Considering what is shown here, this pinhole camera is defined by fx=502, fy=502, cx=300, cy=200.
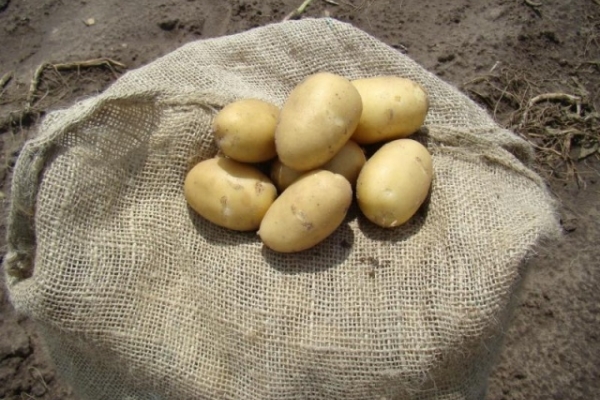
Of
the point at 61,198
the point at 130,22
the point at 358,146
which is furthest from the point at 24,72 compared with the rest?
the point at 358,146

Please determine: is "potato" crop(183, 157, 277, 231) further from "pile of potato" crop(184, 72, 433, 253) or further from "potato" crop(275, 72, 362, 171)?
"potato" crop(275, 72, 362, 171)

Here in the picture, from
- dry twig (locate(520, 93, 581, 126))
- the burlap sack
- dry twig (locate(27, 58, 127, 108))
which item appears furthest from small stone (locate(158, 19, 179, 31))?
dry twig (locate(520, 93, 581, 126))

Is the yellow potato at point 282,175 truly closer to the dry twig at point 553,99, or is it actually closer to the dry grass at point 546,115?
the dry grass at point 546,115

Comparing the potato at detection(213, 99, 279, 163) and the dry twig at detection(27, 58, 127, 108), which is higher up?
the potato at detection(213, 99, 279, 163)

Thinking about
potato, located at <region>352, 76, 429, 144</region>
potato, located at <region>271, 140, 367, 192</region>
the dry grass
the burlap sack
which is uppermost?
potato, located at <region>352, 76, 429, 144</region>

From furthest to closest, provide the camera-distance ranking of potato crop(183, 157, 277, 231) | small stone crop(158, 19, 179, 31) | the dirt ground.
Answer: small stone crop(158, 19, 179, 31)
the dirt ground
potato crop(183, 157, 277, 231)

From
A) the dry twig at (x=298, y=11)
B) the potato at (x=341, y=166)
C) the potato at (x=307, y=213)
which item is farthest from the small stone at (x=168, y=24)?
the potato at (x=307, y=213)

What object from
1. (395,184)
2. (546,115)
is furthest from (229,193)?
(546,115)

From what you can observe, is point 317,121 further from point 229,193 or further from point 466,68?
point 466,68
